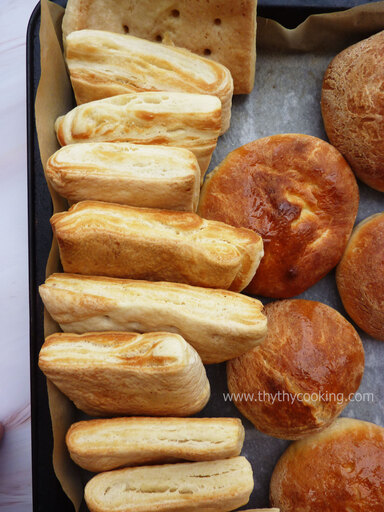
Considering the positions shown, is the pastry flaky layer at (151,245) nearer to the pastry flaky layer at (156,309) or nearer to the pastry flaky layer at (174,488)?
the pastry flaky layer at (156,309)

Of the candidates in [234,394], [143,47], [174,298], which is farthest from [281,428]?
[143,47]

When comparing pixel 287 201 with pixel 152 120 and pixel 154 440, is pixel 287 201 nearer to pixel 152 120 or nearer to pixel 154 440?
pixel 152 120

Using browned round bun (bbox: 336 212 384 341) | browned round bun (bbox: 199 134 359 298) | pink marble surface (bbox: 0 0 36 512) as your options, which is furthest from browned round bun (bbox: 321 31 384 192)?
pink marble surface (bbox: 0 0 36 512)

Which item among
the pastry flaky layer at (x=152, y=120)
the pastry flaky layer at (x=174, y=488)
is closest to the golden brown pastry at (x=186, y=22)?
the pastry flaky layer at (x=152, y=120)

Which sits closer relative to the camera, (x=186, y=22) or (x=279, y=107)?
(x=186, y=22)

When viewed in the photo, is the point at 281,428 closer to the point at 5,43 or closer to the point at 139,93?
the point at 139,93

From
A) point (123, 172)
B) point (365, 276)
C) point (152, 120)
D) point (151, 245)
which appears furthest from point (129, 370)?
point (365, 276)
